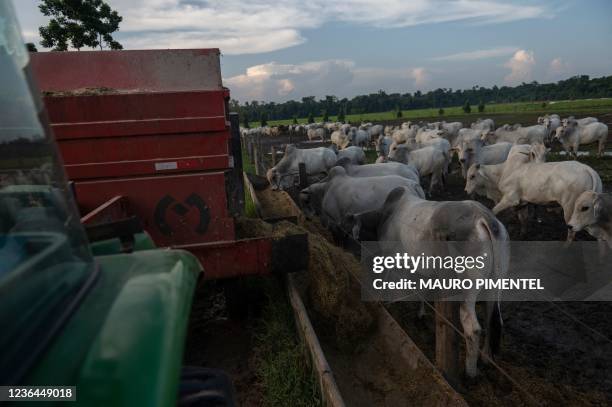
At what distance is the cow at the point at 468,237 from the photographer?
13.7 ft

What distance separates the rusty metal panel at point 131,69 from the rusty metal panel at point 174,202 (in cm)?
Result: 172

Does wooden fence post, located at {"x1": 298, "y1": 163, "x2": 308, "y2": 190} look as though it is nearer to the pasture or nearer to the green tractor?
the pasture

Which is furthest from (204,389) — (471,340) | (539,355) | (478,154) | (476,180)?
(478,154)

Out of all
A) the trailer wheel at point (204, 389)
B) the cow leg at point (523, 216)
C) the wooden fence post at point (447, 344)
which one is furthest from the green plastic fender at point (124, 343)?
the cow leg at point (523, 216)

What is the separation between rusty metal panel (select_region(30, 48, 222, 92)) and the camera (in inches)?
200

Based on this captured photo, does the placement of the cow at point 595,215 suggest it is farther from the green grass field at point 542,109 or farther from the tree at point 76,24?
the green grass field at point 542,109

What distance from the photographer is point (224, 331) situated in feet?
16.3

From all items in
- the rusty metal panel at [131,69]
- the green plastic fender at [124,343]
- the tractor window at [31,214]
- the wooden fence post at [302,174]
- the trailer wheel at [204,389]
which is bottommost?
the wooden fence post at [302,174]

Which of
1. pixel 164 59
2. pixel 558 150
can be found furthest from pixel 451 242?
pixel 558 150

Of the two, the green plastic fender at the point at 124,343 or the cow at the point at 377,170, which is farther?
the cow at the point at 377,170

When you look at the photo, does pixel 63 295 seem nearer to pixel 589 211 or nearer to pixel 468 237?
pixel 468 237

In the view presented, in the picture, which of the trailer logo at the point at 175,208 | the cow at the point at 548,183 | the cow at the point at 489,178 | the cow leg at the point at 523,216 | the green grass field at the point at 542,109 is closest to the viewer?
the trailer logo at the point at 175,208

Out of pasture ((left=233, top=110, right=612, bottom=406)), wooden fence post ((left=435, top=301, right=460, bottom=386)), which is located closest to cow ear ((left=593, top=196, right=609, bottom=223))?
pasture ((left=233, top=110, right=612, bottom=406))

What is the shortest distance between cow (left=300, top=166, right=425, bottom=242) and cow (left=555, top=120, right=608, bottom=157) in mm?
15155
